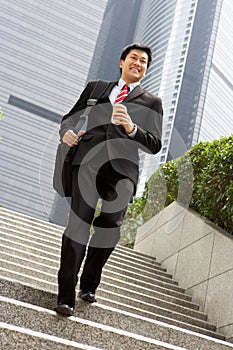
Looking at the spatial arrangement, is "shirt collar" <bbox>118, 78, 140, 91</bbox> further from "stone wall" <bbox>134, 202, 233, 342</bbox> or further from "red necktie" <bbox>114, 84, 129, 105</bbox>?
"stone wall" <bbox>134, 202, 233, 342</bbox>

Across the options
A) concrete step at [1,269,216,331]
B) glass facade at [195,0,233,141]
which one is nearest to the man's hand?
concrete step at [1,269,216,331]

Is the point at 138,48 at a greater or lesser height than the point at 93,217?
greater

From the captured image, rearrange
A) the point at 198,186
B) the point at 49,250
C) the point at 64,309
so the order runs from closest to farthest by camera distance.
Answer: the point at 64,309, the point at 49,250, the point at 198,186

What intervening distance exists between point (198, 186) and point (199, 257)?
0.94 meters

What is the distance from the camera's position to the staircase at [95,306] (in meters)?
2.46

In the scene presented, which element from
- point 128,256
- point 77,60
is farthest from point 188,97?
point 128,256

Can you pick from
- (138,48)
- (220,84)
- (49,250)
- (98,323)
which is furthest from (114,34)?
(98,323)

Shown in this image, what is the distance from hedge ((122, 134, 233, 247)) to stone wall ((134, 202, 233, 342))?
175 mm

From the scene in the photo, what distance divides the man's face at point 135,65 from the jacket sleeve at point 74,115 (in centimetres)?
27

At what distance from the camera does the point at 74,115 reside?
277 centimetres

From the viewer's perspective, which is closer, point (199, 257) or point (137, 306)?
point (137, 306)

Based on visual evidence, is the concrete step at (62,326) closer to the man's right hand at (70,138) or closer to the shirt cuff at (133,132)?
the man's right hand at (70,138)

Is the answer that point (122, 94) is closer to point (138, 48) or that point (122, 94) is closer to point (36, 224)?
point (138, 48)

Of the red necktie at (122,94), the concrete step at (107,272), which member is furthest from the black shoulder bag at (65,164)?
the concrete step at (107,272)
